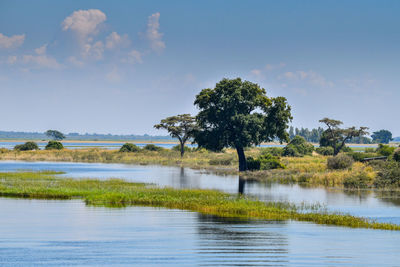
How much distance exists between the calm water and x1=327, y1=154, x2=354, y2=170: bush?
90.9 feet

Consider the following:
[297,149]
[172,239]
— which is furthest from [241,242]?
[297,149]

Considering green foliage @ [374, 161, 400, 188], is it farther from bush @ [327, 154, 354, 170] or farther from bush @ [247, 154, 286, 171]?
bush @ [247, 154, 286, 171]

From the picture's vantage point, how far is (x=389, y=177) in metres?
56.2

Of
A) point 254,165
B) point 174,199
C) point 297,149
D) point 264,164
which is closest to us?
point 174,199

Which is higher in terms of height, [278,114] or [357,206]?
[278,114]

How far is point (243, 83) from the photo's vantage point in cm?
7400

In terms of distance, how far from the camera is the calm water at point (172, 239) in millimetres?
24844

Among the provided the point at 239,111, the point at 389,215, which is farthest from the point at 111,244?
the point at 239,111

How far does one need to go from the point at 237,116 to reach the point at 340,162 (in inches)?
522

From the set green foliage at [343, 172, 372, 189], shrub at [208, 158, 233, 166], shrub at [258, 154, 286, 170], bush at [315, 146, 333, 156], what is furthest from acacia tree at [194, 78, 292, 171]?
bush at [315, 146, 333, 156]

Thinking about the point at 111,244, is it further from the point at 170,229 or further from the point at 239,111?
the point at 239,111

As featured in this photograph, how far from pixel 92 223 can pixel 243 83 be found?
44182mm

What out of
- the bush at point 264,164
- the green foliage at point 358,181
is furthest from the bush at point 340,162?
the bush at point 264,164

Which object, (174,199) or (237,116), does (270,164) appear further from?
(174,199)
